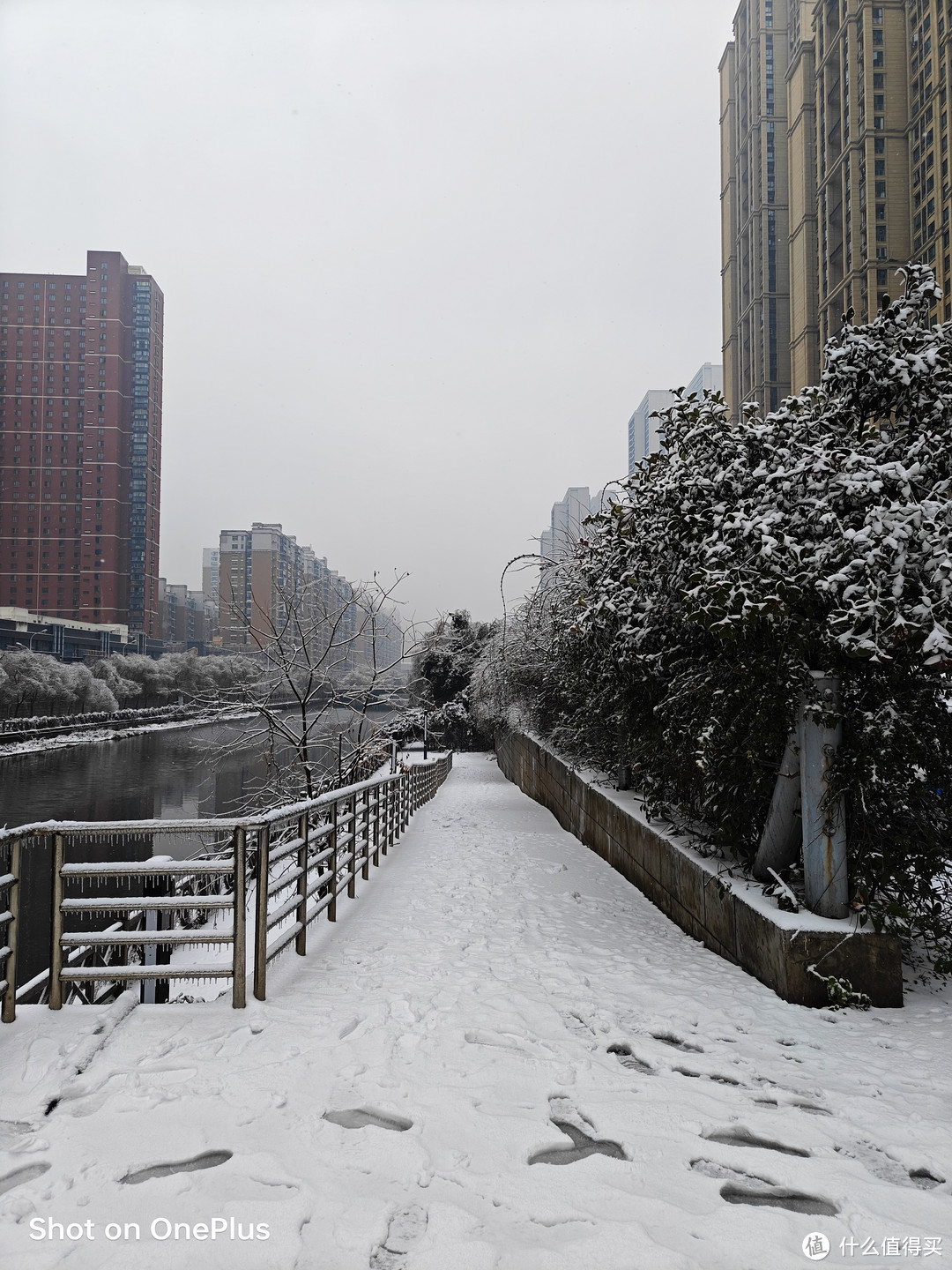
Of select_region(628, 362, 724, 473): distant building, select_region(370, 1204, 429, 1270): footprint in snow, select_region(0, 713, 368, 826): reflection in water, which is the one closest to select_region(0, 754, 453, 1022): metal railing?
select_region(370, 1204, 429, 1270): footprint in snow

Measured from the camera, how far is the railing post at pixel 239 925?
12.8ft

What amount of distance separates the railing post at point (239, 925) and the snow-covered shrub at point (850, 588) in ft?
9.75

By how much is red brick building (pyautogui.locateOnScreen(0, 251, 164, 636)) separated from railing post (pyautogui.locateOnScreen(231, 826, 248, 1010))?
10359cm

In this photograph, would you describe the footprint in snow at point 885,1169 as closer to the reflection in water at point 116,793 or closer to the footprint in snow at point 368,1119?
the footprint in snow at point 368,1119

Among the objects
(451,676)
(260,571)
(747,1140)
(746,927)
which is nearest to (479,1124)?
(747,1140)

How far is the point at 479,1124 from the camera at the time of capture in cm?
284

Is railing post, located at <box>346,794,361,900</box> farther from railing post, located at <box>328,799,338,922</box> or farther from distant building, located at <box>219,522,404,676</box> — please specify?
distant building, located at <box>219,522,404,676</box>

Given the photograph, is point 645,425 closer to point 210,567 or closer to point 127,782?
point 210,567

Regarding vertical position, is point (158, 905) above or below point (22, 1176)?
above

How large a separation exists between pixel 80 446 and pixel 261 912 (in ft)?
384

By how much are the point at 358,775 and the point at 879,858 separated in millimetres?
10568

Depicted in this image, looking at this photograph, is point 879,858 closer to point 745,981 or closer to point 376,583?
point 745,981

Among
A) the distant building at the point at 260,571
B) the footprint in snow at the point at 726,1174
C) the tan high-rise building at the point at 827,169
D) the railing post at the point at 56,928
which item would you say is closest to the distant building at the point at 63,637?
the distant building at the point at 260,571

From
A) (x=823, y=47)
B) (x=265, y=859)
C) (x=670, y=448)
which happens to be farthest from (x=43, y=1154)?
(x=823, y=47)
